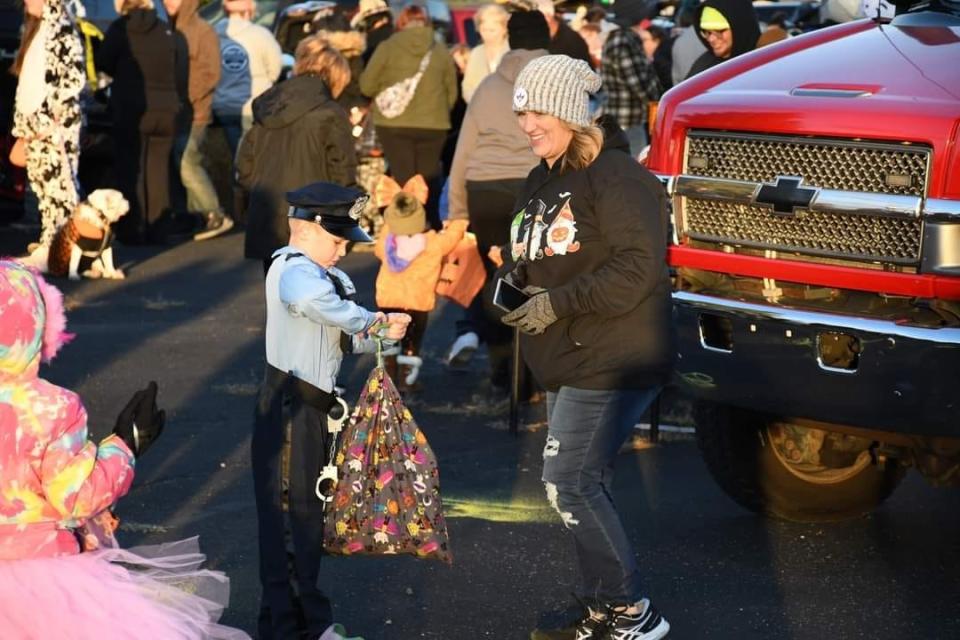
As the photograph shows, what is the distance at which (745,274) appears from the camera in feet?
20.3

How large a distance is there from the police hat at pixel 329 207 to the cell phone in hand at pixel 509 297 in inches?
18.8

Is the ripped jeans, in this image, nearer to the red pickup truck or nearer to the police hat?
the red pickup truck

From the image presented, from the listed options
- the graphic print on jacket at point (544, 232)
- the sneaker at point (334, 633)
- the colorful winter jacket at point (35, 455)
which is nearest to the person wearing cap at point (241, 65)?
the graphic print on jacket at point (544, 232)

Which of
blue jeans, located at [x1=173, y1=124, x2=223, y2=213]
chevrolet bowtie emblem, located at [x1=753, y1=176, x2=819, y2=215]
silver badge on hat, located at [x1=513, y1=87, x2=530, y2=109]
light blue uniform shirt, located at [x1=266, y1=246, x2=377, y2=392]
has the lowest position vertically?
blue jeans, located at [x1=173, y1=124, x2=223, y2=213]

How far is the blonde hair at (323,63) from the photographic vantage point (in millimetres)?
10109

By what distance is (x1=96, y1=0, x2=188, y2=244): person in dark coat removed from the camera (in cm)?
1394

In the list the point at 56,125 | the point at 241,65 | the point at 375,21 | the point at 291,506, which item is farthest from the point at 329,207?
the point at 241,65

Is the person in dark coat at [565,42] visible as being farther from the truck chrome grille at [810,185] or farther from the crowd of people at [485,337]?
the truck chrome grille at [810,185]

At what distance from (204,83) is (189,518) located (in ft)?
27.7

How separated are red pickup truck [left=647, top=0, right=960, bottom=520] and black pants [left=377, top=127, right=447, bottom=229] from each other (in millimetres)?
6882

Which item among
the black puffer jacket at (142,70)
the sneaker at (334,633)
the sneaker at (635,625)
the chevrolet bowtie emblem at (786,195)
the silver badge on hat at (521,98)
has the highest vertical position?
the silver badge on hat at (521,98)

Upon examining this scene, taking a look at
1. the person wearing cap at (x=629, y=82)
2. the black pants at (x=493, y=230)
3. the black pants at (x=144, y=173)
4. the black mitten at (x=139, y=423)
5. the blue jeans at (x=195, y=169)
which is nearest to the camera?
the black mitten at (x=139, y=423)

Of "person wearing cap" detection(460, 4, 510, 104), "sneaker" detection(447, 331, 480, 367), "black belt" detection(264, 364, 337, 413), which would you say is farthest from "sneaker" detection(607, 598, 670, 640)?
"person wearing cap" detection(460, 4, 510, 104)

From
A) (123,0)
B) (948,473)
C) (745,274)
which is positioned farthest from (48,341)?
(123,0)
